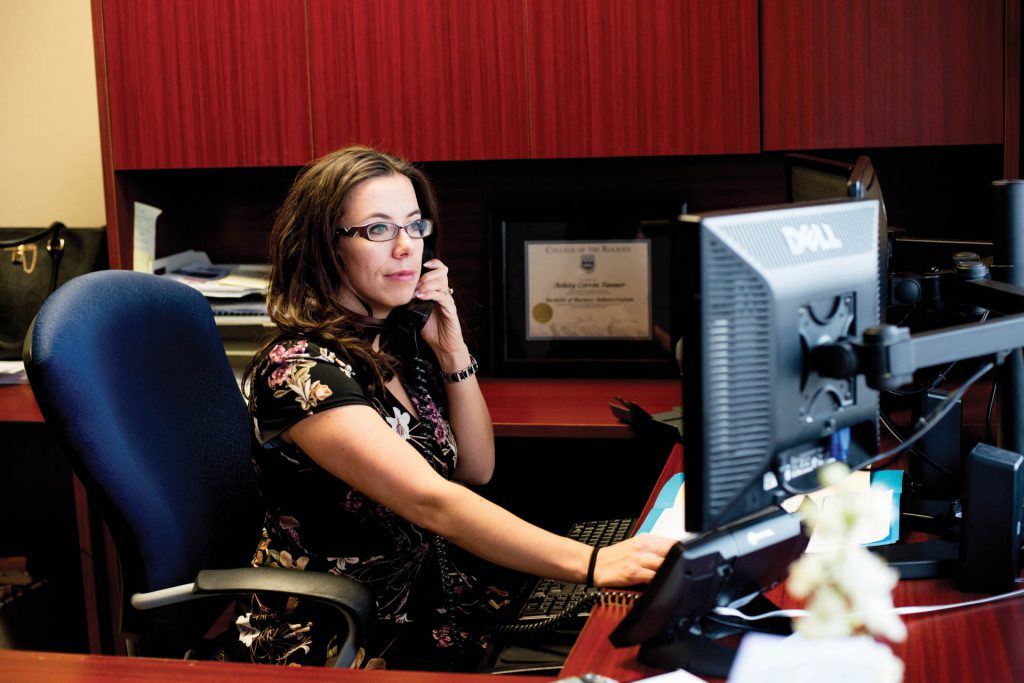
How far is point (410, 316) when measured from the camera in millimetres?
1787

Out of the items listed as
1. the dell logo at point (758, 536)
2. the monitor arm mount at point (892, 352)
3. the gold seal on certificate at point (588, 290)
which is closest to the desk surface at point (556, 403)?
the gold seal on certificate at point (588, 290)

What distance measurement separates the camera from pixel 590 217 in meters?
2.65

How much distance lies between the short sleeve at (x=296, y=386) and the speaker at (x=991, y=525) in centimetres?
79

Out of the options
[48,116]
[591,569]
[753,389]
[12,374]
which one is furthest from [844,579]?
[48,116]

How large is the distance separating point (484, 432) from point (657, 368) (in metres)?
0.83

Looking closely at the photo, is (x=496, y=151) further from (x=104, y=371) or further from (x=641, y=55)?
(x=104, y=371)

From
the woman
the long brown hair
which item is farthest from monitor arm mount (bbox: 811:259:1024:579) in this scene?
the long brown hair

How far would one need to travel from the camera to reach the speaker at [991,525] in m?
1.25

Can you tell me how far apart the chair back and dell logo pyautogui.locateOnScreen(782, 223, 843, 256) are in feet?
3.11

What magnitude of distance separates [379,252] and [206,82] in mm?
1137

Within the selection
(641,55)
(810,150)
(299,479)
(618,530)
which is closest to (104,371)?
(299,479)

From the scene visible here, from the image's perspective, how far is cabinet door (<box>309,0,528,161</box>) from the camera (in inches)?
96.5

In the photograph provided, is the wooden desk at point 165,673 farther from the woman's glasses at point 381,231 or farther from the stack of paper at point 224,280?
the stack of paper at point 224,280

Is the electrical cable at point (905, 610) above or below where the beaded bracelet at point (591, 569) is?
below
